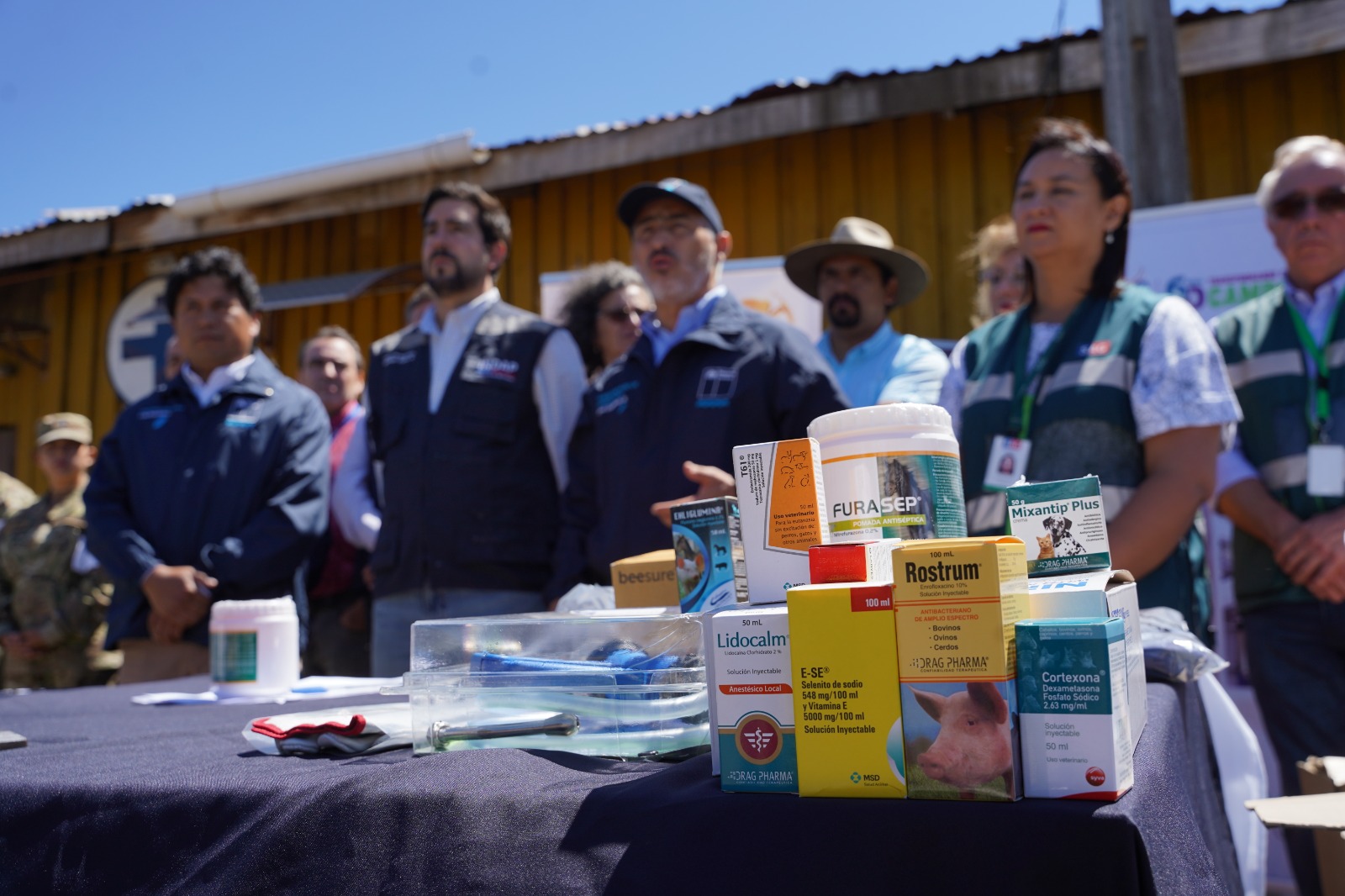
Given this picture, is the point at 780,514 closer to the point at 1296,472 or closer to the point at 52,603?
the point at 1296,472

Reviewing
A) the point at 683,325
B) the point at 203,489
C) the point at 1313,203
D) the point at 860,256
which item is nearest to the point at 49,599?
the point at 203,489

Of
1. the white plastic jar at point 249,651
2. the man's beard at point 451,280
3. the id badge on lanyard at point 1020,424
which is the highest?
the man's beard at point 451,280

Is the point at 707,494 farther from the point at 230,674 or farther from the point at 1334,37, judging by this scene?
the point at 1334,37

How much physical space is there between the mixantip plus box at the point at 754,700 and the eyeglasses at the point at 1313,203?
8.17 ft

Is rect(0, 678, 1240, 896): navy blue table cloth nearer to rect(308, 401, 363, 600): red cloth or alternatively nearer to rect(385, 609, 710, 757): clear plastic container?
rect(385, 609, 710, 757): clear plastic container

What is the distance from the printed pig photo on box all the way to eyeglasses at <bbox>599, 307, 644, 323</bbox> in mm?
3135

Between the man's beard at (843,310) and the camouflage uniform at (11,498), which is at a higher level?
the man's beard at (843,310)

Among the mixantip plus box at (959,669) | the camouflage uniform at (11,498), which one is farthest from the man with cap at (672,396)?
the camouflage uniform at (11,498)

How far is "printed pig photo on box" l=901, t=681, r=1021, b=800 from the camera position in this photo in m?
0.81

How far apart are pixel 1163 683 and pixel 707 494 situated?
0.75 metres

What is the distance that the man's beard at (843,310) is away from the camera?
3.62m

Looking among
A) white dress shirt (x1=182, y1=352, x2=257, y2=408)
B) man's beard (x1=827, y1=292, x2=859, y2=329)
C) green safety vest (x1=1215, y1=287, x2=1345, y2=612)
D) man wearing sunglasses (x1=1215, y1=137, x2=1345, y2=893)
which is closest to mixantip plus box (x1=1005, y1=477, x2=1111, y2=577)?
man wearing sunglasses (x1=1215, y1=137, x2=1345, y2=893)

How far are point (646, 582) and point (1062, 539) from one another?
0.63 meters

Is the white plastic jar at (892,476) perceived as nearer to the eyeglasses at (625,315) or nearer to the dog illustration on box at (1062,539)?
the dog illustration on box at (1062,539)
